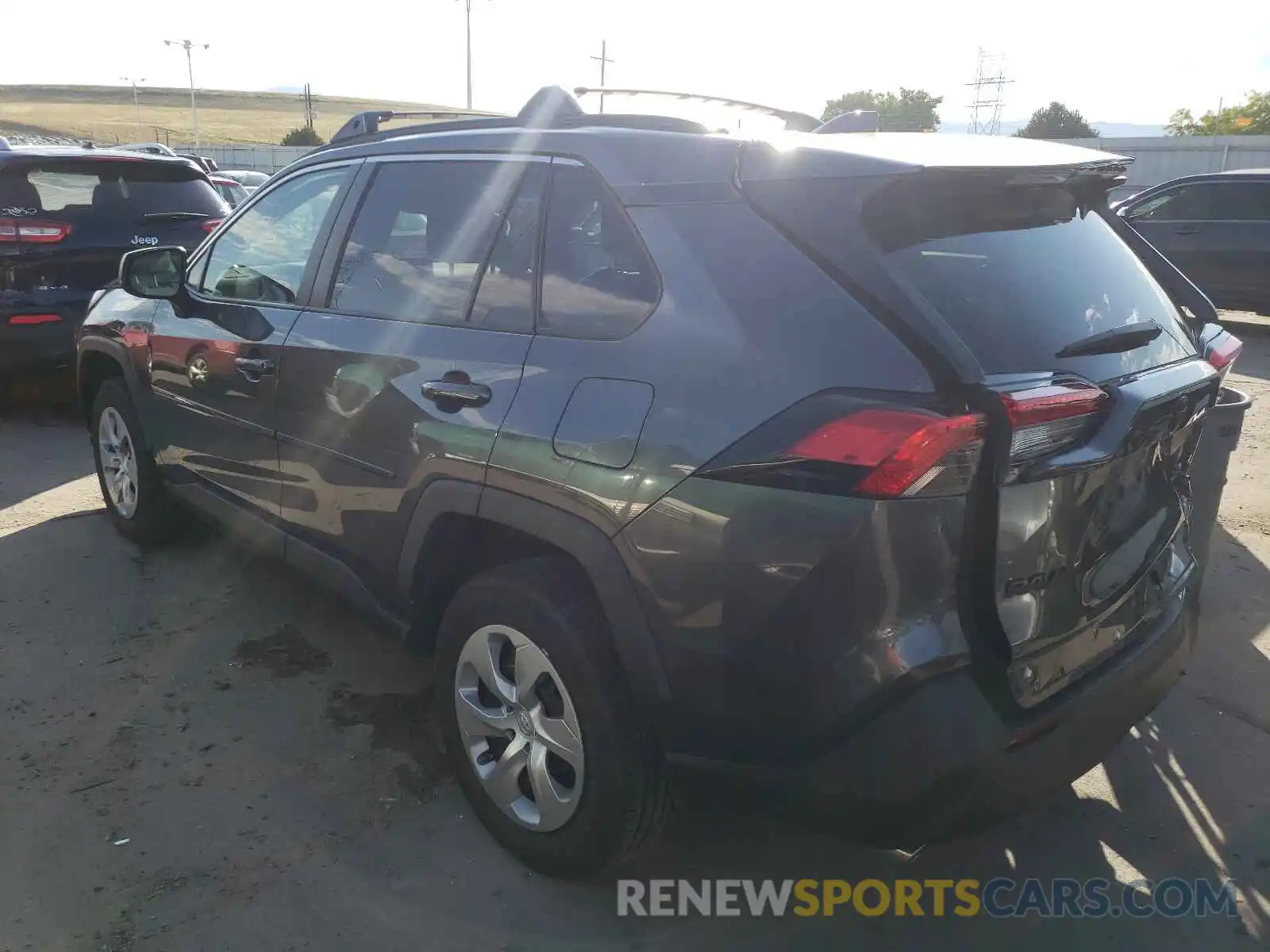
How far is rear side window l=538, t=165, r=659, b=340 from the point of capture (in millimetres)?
2279

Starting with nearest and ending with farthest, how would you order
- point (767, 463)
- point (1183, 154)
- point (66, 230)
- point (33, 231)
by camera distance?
A: point (767, 463)
point (33, 231)
point (66, 230)
point (1183, 154)

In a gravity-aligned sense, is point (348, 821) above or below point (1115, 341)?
below

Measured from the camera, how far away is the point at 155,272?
3943 mm

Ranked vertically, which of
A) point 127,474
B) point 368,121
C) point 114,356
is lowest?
point 127,474

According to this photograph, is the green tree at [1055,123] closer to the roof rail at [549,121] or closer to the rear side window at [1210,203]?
the rear side window at [1210,203]

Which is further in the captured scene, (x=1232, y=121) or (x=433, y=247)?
(x=1232, y=121)

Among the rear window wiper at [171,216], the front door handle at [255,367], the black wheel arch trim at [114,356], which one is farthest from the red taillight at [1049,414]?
the rear window wiper at [171,216]

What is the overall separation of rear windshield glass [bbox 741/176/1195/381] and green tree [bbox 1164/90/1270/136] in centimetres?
6071

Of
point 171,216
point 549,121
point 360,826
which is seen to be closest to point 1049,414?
point 549,121

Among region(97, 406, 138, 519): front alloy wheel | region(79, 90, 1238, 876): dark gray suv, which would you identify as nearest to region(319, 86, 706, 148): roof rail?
region(79, 90, 1238, 876): dark gray suv

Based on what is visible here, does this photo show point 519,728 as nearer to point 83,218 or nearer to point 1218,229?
point 83,218

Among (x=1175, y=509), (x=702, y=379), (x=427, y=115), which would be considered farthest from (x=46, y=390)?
(x=1175, y=509)

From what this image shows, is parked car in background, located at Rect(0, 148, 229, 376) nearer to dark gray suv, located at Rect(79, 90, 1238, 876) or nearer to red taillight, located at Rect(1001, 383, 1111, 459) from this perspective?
dark gray suv, located at Rect(79, 90, 1238, 876)

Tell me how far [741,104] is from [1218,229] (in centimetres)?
960
